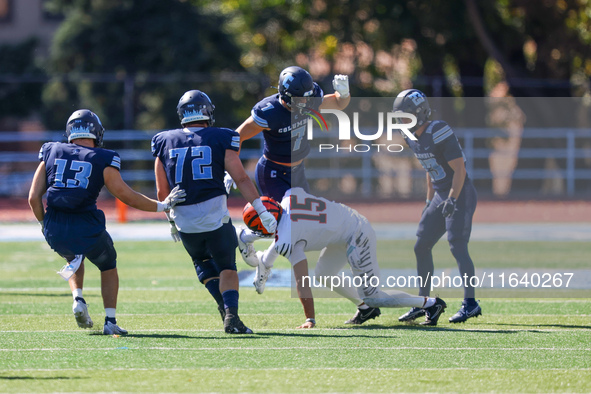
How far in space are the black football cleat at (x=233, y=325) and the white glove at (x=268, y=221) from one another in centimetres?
74

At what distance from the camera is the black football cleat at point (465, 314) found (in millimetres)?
7859

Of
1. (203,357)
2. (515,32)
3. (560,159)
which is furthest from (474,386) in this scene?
(515,32)

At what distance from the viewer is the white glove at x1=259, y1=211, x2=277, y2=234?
23.0 ft

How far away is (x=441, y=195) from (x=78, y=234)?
3.07 metres

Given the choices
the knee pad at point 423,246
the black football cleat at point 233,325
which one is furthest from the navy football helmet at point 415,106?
the black football cleat at point 233,325

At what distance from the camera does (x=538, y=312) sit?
8.43 meters

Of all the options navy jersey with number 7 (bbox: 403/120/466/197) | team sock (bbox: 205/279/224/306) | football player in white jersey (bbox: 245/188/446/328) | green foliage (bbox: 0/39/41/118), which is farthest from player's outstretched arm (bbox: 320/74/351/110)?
green foliage (bbox: 0/39/41/118)

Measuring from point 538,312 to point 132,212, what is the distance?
1555cm

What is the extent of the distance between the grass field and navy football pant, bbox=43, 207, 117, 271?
2.09 feet

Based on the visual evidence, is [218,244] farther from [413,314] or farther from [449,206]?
[449,206]

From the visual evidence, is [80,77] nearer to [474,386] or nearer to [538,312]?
[538,312]

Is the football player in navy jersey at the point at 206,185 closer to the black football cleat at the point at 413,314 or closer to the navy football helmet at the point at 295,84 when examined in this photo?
the navy football helmet at the point at 295,84

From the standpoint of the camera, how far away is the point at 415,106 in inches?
309

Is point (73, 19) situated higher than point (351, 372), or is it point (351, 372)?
point (73, 19)
